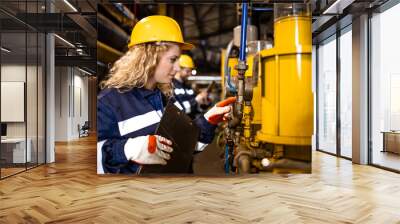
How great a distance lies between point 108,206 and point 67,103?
1.91 m

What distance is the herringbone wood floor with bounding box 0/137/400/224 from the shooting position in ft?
8.36

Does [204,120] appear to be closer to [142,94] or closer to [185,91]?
[185,91]

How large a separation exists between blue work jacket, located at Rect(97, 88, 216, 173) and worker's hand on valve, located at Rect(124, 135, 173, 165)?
47mm

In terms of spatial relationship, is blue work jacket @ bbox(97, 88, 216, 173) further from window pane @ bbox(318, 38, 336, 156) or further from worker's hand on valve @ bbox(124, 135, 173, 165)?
window pane @ bbox(318, 38, 336, 156)

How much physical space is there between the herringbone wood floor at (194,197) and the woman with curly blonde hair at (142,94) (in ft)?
0.96

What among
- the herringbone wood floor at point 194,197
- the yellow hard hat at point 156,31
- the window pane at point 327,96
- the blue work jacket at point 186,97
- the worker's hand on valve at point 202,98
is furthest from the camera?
the window pane at point 327,96

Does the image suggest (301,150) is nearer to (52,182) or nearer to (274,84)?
(274,84)

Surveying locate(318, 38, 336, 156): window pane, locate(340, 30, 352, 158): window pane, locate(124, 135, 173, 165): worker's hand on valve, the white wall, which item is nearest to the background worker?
locate(124, 135, 173, 165): worker's hand on valve

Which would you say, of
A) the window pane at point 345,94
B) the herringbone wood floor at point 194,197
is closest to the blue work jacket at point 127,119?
the herringbone wood floor at point 194,197

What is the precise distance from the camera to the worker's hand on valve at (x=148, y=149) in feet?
11.4

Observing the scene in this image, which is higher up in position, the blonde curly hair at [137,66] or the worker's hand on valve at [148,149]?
the blonde curly hair at [137,66]

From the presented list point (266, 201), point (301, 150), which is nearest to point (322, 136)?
point (301, 150)

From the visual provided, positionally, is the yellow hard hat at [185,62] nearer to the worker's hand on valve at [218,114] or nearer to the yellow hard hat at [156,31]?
the yellow hard hat at [156,31]

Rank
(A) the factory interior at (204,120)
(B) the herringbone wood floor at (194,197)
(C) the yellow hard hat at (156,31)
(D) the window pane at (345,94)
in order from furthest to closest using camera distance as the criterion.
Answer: (D) the window pane at (345,94)
(C) the yellow hard hat at (156,31)
(A) the factory interior at (204,120)
(B) the herringbone wood floor at (194,197)
